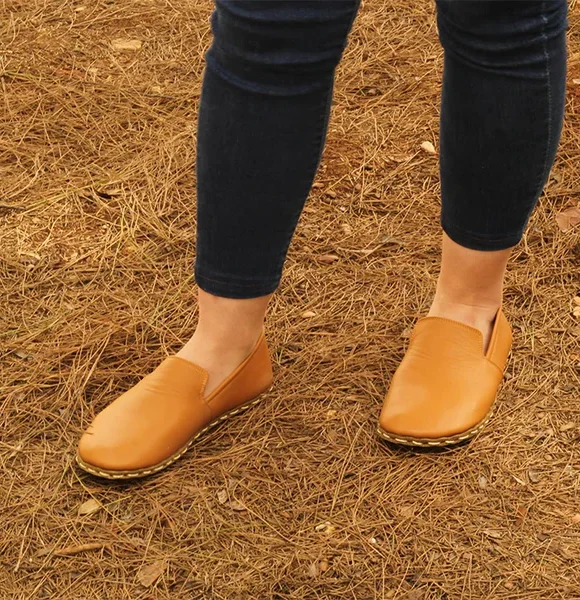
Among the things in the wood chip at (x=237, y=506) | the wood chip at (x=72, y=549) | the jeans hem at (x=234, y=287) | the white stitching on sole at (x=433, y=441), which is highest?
the jeans hem at (x=234, y=287)

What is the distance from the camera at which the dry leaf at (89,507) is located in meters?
1.34

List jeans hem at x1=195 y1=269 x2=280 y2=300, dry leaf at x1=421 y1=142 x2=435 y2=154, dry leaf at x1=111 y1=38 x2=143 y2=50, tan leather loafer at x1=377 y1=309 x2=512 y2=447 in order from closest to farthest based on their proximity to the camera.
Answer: jeans hem at x1=195 y1=269 x2=280 y2=300 < tan leather loafer at x1=377 y1=309 x2=512 y2=447 < dry leaf at x1=421 y1=142 x2=435 y2=154 < dry leaf at x1=111 y1=38 x2=143 y2=50

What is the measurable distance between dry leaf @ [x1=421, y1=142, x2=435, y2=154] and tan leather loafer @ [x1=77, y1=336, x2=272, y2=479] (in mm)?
961

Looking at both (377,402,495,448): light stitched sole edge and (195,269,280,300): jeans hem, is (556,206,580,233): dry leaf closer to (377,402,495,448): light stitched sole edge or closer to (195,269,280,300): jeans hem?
(377,402,495,448): light stitched sole edge

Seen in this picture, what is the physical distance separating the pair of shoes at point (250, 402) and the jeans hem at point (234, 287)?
0.17 meters

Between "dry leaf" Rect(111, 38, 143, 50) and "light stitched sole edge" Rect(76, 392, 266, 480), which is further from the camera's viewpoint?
"dry leaf" Rect(111, 38, 143, 50)

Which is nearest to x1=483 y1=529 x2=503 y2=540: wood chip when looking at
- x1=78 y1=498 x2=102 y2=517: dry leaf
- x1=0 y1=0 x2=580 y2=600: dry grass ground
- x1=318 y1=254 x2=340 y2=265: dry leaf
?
x1=0 y1=0 x2=580 y2=600: dry grass ground

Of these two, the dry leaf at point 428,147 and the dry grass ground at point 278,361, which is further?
the dry leaf at point 428,147

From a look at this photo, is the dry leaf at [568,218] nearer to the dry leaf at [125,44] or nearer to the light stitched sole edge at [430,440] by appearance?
the light stitched sole edge at [430,440]

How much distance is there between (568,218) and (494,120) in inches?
33.1

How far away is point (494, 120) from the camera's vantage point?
4.03ft

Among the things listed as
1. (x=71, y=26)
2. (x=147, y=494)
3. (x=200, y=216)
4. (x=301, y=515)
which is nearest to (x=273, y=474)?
(x=301, y=515)

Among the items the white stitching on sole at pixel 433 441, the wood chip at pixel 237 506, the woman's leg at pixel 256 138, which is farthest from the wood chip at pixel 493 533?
the woman's leg at pixel 256 138

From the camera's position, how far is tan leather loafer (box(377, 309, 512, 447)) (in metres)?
1.40
